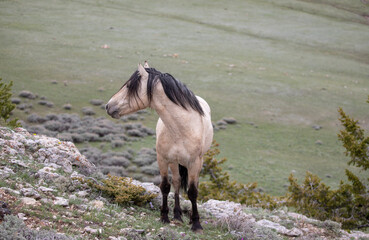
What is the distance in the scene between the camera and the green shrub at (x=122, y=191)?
7496 millimetres

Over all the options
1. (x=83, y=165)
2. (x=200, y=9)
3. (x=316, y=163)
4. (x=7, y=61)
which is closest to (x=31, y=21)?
(x=7, y=61)

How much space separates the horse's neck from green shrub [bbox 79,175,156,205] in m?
1.74

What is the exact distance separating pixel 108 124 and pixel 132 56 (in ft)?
62.3

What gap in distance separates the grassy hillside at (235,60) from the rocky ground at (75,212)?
15.6m

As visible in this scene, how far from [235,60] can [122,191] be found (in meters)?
47.3

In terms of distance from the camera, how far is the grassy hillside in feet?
103

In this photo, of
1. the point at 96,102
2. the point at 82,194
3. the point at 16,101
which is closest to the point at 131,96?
the point at 82,194

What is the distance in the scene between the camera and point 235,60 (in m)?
53.0

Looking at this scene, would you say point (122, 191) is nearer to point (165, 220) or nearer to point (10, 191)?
point (165, 220)

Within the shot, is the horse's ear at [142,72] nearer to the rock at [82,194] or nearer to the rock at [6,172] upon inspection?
the rock at [82,194]

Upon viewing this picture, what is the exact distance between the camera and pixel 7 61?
40.2 m

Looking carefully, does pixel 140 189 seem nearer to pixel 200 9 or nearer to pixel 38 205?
pixel 38 205

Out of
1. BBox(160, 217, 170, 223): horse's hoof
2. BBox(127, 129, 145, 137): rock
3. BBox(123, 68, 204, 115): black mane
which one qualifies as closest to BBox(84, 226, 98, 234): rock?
BBox(160, 217, 170, 223): horse's hoof

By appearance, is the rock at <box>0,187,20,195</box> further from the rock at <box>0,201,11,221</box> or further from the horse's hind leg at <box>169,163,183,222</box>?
the horse's hind leg at <box>169,163,183,222</box>
